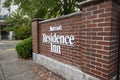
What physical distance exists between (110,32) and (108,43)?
0.23 meters

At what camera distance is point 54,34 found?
5766 millimetres

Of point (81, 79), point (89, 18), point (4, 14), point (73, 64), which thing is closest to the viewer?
point (89, 18)

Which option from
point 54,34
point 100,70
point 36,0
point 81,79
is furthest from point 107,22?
point 36,0

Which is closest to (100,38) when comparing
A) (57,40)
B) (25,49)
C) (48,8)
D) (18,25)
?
(57,40)

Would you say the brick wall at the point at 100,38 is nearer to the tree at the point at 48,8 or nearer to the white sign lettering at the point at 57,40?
the white sign lettering at the point at 57,40

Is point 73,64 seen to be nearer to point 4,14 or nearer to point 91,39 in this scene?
point 91,39

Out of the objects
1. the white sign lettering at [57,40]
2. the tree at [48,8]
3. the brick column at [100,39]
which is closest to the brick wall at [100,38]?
the brick column at [100,39]

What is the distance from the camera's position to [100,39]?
334cm

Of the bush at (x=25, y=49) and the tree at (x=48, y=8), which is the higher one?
the tree at (x=48, y=8)

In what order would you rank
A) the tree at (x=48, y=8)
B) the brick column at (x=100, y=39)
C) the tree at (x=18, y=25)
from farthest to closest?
1. the tree at (x=18, y=25)
2. the tree at (x=48, y=8)
3. the brick column at (x=100, y=39)

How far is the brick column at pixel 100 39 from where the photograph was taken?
3172 millimetres

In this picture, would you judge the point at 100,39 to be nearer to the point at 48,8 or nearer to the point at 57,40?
the point at 57,40

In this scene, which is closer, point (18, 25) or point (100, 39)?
point (100, 39)

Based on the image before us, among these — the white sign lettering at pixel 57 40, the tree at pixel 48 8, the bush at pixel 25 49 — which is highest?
the tree at pixel 48 8
